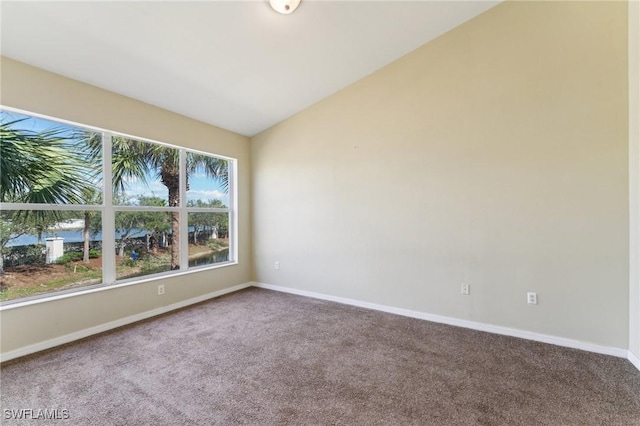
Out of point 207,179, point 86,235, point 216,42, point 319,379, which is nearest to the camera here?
point 319,379

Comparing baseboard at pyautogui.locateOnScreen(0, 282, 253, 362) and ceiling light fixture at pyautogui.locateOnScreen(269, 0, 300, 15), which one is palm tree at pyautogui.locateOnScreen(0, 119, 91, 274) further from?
ceiling light fixture at pyautogui.locateOnScreen(269, 0, 300, 15)

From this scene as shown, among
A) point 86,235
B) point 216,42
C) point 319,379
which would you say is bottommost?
point 319,379

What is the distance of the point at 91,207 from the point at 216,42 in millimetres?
2190

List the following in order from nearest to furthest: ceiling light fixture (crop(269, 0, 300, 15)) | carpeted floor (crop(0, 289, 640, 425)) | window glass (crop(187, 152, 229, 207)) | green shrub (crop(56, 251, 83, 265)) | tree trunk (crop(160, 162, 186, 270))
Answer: carpeted floor (crop(0, 289, 640, 425)) → ceiling light fixture (crop(269, 0, 300, 15)) → green shrub (crop(56, 251, 83, 265)) → tree trunk (crop(160, 162, 186, 270)) → window glass (crop(187, 152, 229, 207))

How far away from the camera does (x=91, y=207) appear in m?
2.89

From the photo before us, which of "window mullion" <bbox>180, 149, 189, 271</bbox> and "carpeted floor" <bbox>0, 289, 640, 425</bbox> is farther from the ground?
"window mullion" <bbox>180, 149, 189, 271</bbox>

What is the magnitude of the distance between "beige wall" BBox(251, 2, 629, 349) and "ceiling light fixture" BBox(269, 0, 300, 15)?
1.53 m

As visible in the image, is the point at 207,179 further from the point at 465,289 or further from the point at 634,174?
the point at 634,174

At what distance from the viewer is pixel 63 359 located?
2322 millimetres

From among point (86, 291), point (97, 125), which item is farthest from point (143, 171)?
point (86, 291)

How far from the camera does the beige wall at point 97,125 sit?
2371 mm

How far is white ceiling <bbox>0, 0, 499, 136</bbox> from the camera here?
2152 mm

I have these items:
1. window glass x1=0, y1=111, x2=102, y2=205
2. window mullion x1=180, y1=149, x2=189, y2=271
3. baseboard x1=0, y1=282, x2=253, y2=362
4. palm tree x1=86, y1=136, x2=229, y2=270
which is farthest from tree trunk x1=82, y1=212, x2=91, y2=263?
window mullion x1=180, y1=149, x2=189, y2=271

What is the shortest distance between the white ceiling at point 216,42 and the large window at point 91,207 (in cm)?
65
